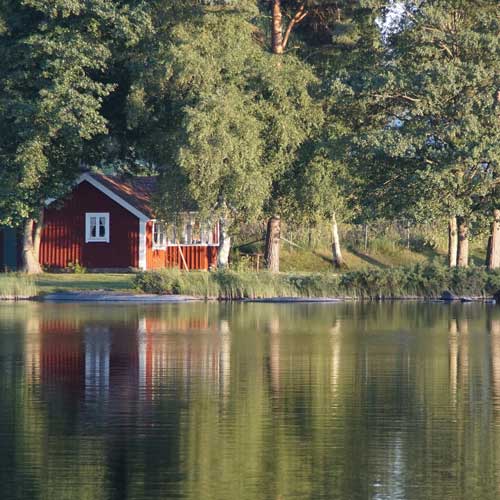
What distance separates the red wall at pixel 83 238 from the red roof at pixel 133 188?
53 cm

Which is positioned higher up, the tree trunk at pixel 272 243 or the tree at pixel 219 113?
the tree at pixel 219 113

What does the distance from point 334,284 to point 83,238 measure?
1675 cm

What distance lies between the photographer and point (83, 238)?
61.8 metres

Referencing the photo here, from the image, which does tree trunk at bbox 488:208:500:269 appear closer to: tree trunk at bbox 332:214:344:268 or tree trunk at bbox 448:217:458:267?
tree trunk at bbox 448:217:458:267

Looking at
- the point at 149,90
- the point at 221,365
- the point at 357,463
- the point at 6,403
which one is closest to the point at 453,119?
the point at 149,90

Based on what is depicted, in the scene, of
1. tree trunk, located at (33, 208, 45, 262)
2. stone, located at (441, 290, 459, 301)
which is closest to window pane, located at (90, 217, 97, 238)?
tree trunk, located at (33, 208, 45, 262)

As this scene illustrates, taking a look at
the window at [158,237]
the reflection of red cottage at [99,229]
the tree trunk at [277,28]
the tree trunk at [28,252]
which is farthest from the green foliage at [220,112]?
the window at [158,237]

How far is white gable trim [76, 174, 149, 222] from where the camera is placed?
61.3 metres

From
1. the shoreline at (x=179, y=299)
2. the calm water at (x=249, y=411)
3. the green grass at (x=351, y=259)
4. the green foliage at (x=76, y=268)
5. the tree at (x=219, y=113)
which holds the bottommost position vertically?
the calm water at (x=249, y=411)

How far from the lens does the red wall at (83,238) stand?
61594mm

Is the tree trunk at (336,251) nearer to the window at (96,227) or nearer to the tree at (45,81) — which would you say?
the window at (96,227)

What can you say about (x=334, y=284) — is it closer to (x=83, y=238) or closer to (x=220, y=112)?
(x=220, y=112)

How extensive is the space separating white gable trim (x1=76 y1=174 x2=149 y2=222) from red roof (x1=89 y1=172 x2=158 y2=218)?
0.12 metres

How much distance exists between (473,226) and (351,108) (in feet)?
24.1
